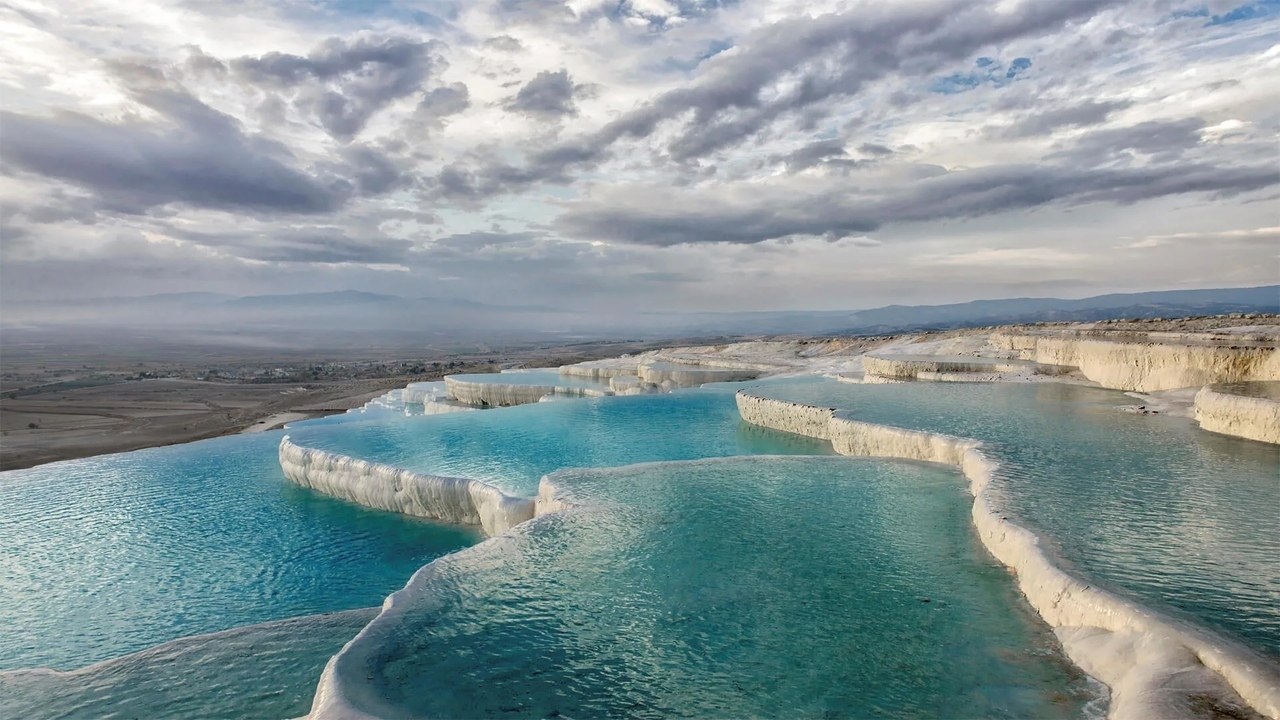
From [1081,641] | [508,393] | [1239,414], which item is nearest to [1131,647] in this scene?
[1081,641]

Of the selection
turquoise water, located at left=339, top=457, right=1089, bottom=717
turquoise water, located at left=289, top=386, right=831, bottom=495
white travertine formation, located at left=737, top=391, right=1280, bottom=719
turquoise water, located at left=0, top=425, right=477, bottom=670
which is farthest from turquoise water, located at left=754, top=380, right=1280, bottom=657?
turquoise water, located at left=0, top=425, right=477, bottom=670

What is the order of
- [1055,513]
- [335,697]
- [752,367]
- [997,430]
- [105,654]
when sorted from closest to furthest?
[335,697], [105,654], [1055,513], [997,430], [752,367]

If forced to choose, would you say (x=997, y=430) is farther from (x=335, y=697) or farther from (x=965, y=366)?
(x=335, y=697)

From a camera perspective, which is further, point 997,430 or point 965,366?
point 965,366

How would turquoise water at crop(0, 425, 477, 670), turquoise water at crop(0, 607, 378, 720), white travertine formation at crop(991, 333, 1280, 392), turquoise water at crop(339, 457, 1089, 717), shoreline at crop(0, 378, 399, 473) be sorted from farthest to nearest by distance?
shoreline at crop(0, 378, 399, 473), white travertine formation at crop(991, 333, 1280, 392), turquoise water at crop(0, 425, 477, 670), turquoise water at crop(0, 607, 378, 720), turquoise water at crop(339, 457, 1089, 717)

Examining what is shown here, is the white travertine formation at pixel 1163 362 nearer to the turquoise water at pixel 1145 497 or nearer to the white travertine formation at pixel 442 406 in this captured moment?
the turquoise water at pixel 1145 497

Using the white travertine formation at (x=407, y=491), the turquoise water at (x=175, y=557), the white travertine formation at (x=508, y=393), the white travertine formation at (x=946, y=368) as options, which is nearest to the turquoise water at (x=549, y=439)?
the white travertine formation at (x=407, y=491)

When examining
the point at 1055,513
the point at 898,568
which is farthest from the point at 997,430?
the point at 898,568

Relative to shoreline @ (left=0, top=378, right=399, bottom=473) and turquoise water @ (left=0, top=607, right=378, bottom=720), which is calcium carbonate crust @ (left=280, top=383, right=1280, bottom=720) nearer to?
turquoise water @ (left=0, top=607, right=378, bottom=720)
